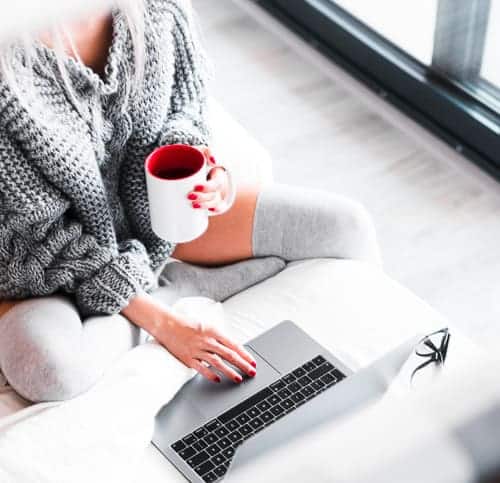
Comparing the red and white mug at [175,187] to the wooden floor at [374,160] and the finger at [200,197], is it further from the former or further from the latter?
the wooden floor at [374,160]

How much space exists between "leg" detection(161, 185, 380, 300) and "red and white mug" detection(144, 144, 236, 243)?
185 mm

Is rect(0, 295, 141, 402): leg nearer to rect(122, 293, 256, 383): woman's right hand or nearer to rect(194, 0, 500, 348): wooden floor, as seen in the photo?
rect(122, 293, 256, 383): woman's right hand

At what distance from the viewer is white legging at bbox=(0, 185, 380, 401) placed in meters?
1.13

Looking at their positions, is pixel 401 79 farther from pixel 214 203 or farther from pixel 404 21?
pixel 214 203

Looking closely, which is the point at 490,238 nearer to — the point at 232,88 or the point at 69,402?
the point at 232,88

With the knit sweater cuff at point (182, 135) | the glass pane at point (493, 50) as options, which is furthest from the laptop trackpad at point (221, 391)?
the glass pane at point (493, 50)

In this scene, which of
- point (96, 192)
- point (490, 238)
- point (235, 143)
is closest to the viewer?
point (96, 192)

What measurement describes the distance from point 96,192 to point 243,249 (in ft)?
0.93

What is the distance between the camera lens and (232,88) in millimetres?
2100

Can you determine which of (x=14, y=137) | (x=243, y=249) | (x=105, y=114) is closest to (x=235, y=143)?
(x=243, y=249)

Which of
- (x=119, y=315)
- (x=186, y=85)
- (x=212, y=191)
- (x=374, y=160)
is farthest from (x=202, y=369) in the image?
(x=374, y=160)

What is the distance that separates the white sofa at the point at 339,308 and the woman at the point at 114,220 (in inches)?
1.3

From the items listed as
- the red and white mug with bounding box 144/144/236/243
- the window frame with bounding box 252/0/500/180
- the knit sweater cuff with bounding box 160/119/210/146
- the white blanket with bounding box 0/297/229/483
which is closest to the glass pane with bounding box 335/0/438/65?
the window frame with bounding box 252/0/500/180

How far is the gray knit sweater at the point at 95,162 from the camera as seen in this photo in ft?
3.53
